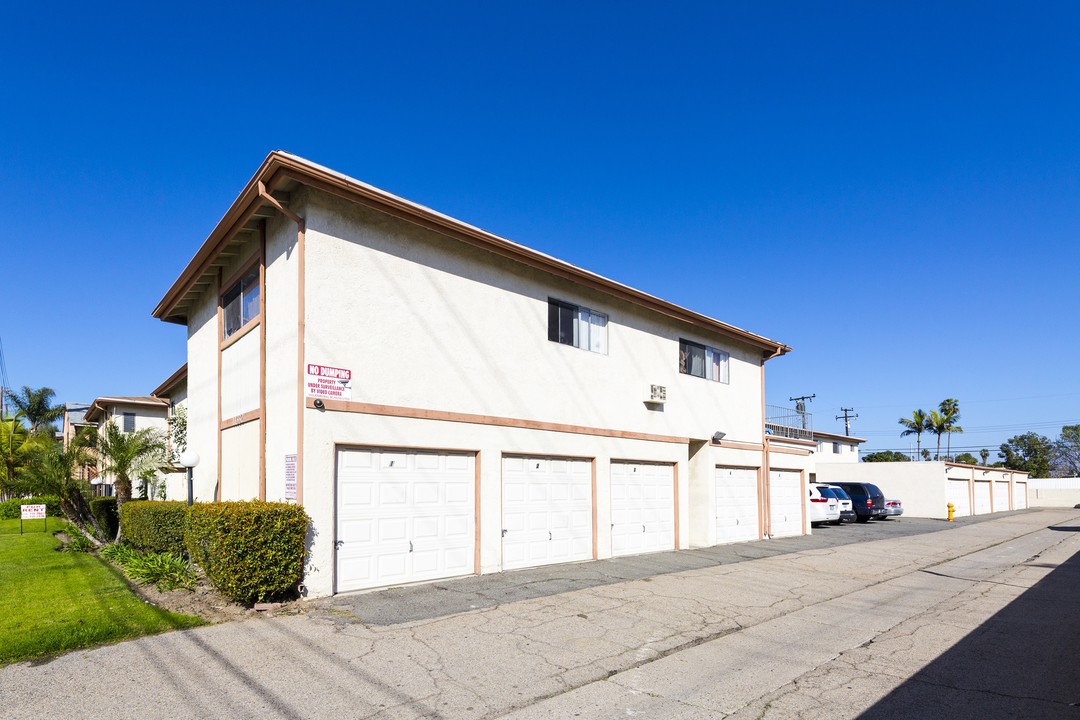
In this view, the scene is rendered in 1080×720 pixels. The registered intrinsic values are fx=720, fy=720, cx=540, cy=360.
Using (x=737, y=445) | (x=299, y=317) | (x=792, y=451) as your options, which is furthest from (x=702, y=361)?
(x=299, y=317)

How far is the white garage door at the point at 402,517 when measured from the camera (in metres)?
10.5

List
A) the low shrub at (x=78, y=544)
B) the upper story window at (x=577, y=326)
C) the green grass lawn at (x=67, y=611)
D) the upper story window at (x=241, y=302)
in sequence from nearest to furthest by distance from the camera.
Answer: the green grass lawn at (x=67, y=611)
the upper story window at (x=241, y=302)
the upper story window at (x=577, y=326)
the low shrub at (x=78, y=544)

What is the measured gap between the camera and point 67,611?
9.23m

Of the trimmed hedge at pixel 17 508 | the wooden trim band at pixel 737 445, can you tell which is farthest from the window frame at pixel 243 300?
the trimmed hedge at pixel 17 508

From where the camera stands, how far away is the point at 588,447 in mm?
14836

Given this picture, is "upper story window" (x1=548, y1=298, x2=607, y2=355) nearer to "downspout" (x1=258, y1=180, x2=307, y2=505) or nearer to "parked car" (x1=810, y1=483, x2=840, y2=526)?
"downspout" (x1=258, y1=180, x2=307, y2=505)

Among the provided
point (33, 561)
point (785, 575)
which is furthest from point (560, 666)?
point (33, 561)

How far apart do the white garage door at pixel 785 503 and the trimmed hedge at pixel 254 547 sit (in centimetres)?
1534

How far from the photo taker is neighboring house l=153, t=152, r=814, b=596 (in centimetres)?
Answer: 1053

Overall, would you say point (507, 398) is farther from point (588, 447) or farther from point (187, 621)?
point (187, 621)

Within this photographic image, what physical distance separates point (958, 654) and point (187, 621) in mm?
8785

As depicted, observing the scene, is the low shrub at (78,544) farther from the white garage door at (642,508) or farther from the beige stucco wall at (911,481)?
the beige stucco wall at (911,481)

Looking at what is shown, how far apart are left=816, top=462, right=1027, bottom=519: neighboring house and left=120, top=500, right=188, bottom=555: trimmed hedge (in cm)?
3197

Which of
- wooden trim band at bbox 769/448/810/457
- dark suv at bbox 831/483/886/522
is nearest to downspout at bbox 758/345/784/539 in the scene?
wooden trim band at bbox 769/448/810/457
